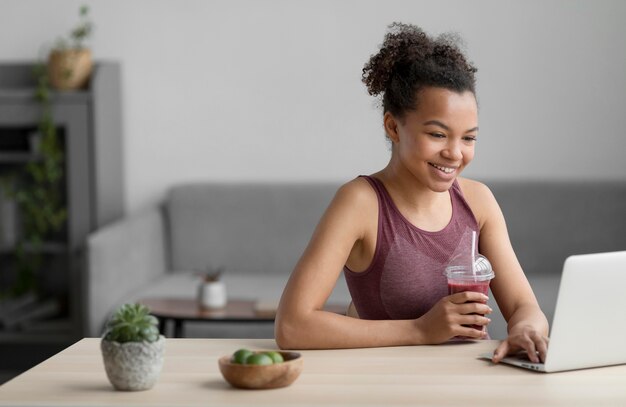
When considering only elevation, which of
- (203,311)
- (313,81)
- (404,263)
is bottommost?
(203,311)

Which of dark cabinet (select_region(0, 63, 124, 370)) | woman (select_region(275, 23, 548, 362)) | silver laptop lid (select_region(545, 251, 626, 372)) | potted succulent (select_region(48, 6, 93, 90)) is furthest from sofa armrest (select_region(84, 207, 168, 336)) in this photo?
silver laptop lid (select_region(545, 251, 626, 372))

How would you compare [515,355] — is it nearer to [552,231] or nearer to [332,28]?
[552,231]

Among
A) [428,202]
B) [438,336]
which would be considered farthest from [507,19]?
[438,336]

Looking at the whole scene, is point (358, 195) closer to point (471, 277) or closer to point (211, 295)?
point (471, 277)

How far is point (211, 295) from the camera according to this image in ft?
11.9

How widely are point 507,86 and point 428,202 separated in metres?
2.84

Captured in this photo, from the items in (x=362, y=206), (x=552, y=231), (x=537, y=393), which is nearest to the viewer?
(x=537, y=393)

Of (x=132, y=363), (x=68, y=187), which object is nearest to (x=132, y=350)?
(x=132, y=363)

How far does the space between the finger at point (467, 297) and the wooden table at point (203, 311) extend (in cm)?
178

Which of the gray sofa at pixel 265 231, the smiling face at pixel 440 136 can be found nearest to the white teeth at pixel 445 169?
the smiling face at pixel 440 136

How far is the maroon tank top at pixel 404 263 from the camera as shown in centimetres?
194

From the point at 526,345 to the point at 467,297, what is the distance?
0.44ft

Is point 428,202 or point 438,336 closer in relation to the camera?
point 438,336

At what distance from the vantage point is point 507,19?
15.3 feet
